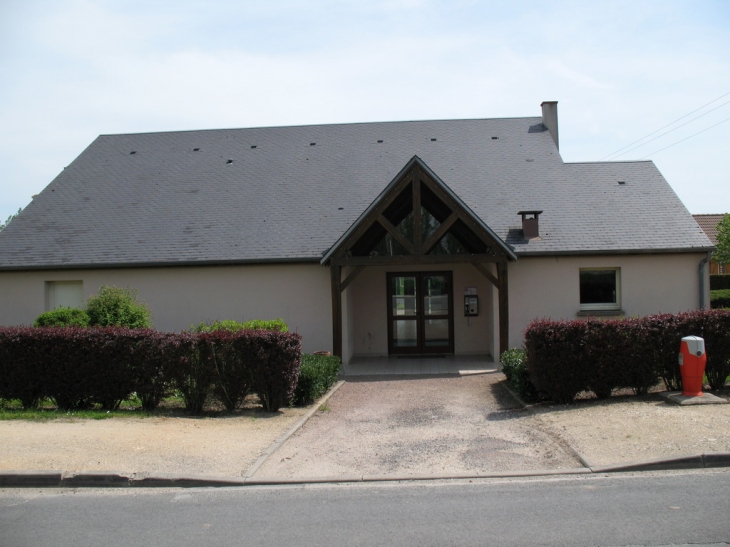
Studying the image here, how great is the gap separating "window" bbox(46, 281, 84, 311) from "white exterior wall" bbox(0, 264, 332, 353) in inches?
8.2

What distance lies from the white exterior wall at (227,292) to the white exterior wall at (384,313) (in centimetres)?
120

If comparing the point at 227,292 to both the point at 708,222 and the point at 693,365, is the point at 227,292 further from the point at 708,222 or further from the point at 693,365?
the point at 708,222

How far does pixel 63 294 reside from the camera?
17109 mm

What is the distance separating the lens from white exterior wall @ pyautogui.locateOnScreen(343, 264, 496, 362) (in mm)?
17203

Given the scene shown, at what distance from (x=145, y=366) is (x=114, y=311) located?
3.89 m

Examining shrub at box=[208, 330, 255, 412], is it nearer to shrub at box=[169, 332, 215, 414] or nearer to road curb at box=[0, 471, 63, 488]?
shrub at box=[169, 332, 215, 414]

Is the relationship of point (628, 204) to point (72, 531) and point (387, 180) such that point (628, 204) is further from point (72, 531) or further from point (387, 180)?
point (72, 531)

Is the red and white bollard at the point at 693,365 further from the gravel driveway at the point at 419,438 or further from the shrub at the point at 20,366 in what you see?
the shrub at the point at 20,366

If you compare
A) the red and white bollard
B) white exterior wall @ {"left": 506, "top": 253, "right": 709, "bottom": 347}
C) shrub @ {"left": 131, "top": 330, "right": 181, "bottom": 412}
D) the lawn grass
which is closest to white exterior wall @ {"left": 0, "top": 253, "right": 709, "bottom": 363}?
white exterior wall @ {"left": 506, "top": 253, "right": 709, "bottom": 347}

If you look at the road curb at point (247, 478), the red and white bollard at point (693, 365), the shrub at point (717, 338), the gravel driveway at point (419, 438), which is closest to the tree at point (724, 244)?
the shrub at point (717, 338)

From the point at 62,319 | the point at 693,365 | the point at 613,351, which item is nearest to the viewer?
the point at 693,365

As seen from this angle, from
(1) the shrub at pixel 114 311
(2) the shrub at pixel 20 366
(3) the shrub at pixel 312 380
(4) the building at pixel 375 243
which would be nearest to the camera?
Answer: (2) the shrub at pixel 20 366

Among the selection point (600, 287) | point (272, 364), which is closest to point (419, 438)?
point (272, 364)

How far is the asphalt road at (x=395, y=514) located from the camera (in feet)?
17.0
